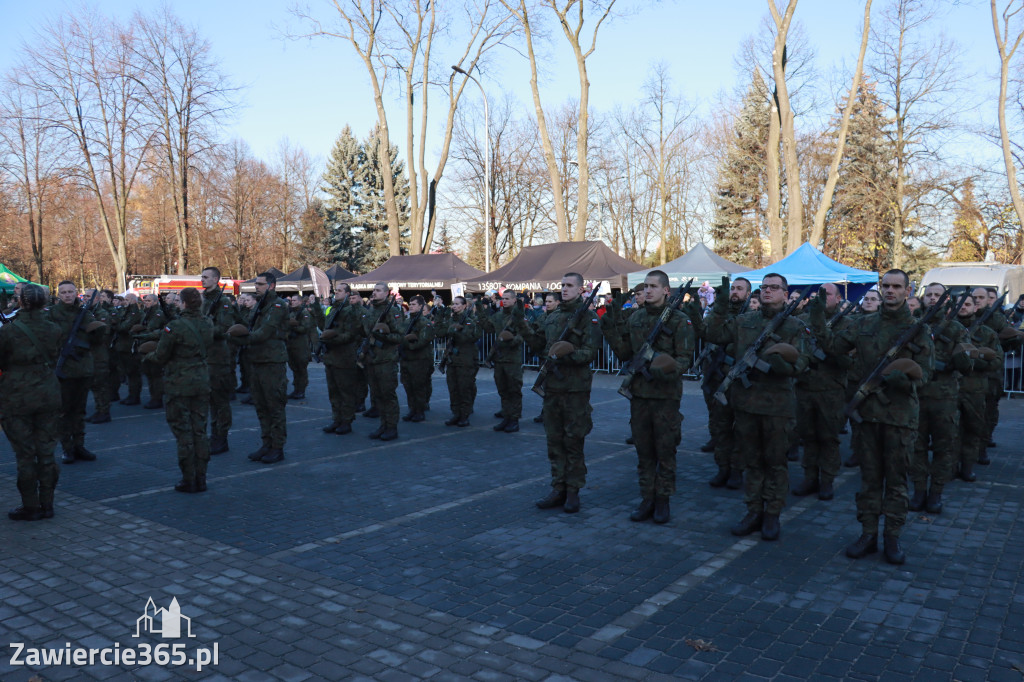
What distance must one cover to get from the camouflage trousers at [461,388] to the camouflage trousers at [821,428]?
18.2ft

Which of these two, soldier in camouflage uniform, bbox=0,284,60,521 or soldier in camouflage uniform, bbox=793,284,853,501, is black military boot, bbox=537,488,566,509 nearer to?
soldier in camouflage uniform, bbox=793,284,853,501

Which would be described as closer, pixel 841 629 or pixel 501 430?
pixel 841 629

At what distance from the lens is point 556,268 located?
23500 mm

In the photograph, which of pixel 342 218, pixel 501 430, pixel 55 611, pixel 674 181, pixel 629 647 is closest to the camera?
pixel 629 647

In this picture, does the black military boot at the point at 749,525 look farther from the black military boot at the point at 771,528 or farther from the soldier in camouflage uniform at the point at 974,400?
the soldier in camouflage uniform at the point at 974,400

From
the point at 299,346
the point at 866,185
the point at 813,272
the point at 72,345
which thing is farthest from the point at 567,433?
the point at 866,185

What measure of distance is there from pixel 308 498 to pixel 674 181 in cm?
4618

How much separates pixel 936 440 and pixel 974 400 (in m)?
1.27

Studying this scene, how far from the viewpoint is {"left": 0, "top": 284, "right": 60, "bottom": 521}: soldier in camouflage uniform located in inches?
257

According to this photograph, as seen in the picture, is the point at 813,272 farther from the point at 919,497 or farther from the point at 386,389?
the point at 919,497

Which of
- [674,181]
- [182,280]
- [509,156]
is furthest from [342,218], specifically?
[674,181]

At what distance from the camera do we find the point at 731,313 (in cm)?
800

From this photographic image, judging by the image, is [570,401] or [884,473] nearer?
[884,473]

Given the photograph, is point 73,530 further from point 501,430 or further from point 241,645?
point 501,430
